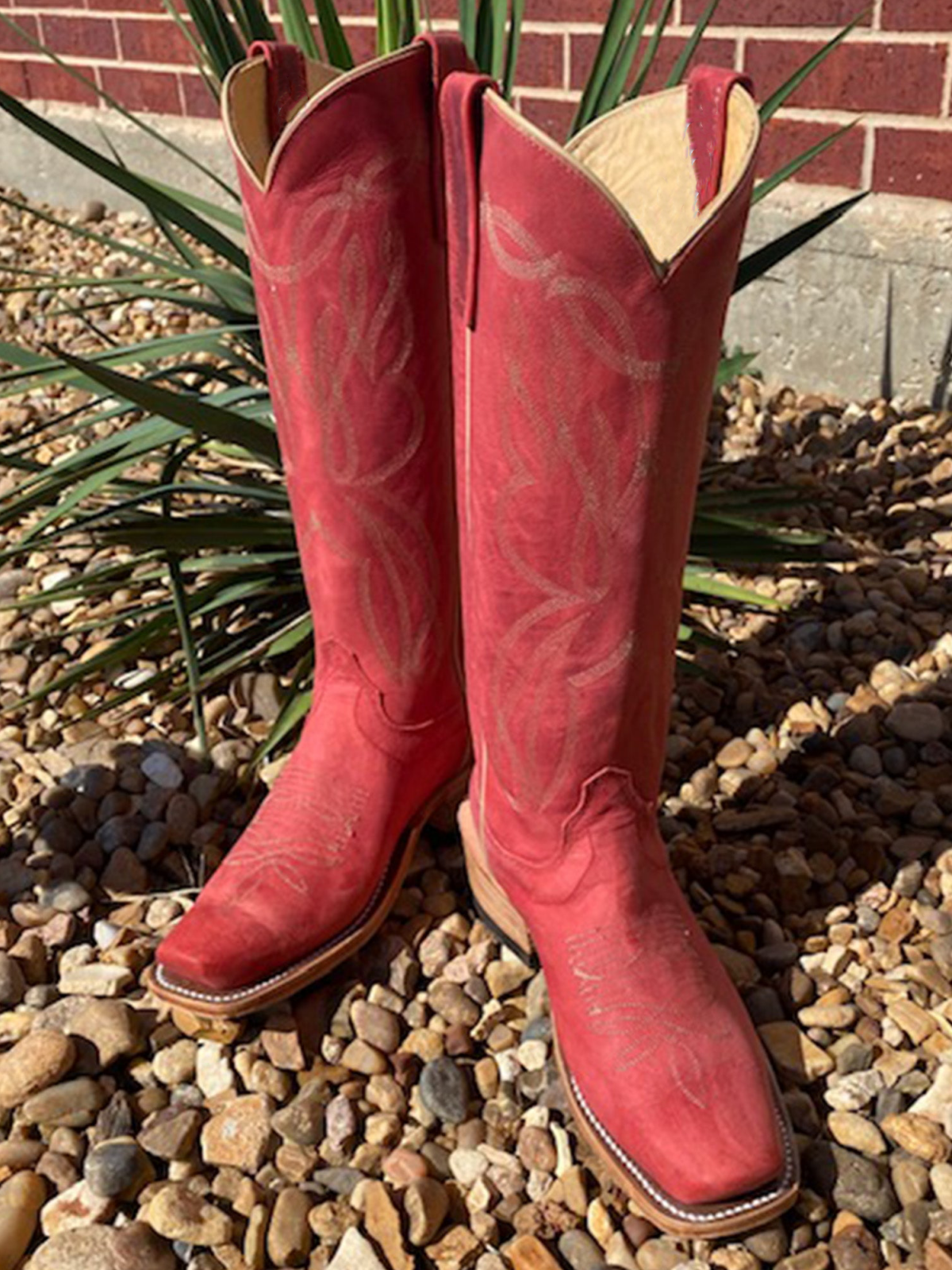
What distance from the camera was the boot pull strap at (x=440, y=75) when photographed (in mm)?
1003

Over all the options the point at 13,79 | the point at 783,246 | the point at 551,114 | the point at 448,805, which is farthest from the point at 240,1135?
the point at 13,79

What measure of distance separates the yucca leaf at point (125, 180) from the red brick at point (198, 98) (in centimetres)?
134

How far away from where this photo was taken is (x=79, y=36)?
129 inches

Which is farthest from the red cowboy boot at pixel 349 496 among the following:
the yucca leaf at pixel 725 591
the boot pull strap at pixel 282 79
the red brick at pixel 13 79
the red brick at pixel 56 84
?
the red brick at pixel 13 79

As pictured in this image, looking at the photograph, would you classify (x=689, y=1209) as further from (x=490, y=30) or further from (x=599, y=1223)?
(x=490, y=30)

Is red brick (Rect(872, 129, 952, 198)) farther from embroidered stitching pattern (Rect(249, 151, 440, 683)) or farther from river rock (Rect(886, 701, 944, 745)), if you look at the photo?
embroidered stitching pattern (Rect(249, 151, 440, 683))

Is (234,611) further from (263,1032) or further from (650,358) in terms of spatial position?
(650,358)

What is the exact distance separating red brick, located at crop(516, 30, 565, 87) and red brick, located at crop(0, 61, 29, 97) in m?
1.76

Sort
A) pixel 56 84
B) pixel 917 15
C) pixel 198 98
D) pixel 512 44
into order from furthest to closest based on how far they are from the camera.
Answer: pixel 56 84, pixel 198 98, pixel 917 15, pixel 512 44

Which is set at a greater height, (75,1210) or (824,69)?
(824,69)

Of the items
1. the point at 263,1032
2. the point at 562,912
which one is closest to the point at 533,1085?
the point at 562,912

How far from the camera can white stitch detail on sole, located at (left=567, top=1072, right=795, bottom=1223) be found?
1004 mm

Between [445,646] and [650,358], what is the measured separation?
49 centimetres

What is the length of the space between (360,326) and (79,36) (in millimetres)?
2676
